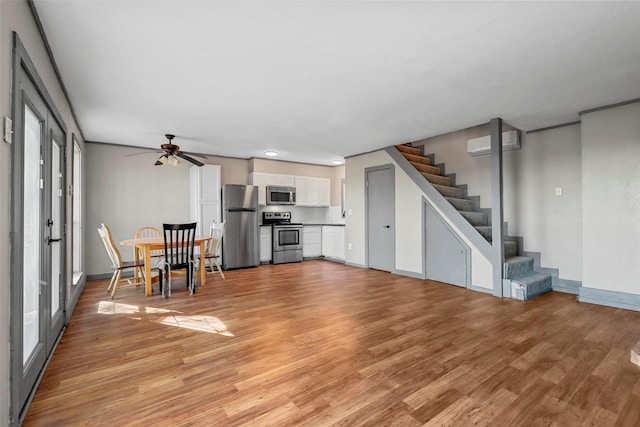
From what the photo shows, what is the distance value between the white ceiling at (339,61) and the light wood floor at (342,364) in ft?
8.03

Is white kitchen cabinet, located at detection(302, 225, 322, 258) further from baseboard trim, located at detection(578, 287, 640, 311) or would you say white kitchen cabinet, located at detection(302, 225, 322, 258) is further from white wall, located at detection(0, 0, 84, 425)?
white wall, located at detection(0, 0, 84, 425)

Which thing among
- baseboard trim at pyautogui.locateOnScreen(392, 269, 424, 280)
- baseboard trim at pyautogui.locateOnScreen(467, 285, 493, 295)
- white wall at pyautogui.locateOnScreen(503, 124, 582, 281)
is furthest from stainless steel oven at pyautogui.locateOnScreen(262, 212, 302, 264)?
white wall at pyautogui.locateOnScreen(503, 124, 582, 281)

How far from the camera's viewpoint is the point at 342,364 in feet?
7.25

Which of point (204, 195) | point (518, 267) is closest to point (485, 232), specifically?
point (518, 267)

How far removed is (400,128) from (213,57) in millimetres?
2989

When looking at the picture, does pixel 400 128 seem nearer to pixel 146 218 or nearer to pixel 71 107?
pixel 71 107

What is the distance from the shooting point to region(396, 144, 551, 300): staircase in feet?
13.3

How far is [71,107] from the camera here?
11.8ft

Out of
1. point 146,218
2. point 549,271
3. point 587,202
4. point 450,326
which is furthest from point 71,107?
point 549,271

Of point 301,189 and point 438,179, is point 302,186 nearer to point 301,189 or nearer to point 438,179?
point 301,189

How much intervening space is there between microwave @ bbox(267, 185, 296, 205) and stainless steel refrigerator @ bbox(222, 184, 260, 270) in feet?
1.33

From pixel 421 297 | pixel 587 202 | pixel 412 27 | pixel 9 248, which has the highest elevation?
pixel 412 27

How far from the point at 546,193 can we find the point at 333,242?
172 inches

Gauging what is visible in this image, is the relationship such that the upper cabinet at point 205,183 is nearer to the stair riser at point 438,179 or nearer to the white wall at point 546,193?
the stair riser at point 438,179
